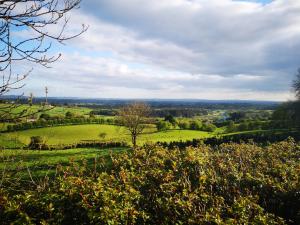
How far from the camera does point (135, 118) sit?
43562 mm

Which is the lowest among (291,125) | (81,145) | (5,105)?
(81,145)

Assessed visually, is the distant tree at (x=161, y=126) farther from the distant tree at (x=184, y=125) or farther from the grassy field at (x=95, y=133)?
the distant tree at (x=184, y=125)

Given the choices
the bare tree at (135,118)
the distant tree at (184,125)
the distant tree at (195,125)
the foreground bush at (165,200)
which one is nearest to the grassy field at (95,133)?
the distant tree at (195,125)

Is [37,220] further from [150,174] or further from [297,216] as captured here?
[297,216]

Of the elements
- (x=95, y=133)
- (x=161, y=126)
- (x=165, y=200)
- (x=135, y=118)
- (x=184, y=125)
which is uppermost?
(x=165, y=200)

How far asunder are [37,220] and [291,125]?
172ft

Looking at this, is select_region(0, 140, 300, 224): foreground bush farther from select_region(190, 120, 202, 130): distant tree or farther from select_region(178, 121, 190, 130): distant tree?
select_region(178, 121, 190, 130): distant tree

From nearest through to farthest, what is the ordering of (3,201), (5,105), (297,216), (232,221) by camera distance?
→ (5,105)
(232,221)
(3,201)
(297,216)

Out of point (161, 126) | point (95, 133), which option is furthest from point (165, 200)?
point (95, 133)

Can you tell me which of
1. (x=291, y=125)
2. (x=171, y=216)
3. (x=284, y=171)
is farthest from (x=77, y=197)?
(x=291, y=125)

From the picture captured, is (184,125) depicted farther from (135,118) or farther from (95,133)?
(135,118)

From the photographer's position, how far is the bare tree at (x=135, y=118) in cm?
4369

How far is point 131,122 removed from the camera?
4381 centimetres

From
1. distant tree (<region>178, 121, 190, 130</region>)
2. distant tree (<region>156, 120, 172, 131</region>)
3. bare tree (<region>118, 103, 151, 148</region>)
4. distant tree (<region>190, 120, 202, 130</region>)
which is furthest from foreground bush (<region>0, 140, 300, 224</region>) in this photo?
distant tree (<region>178, 121, 190, 130</region>)
